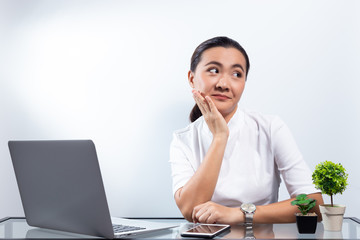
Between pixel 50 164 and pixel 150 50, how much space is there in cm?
154

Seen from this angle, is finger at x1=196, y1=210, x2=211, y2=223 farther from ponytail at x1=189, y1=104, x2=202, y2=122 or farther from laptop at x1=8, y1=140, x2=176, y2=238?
ponytail at x1=189, y1=104, x2=202, y2=122

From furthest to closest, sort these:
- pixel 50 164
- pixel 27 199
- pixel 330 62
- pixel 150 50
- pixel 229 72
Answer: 1. pixel 150 50
2. pixel 330 62
3. pixel 229 72
4. pixel 27 199
5. pixel 50 164

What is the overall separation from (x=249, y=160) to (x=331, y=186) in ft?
2.13

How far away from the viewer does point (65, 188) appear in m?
1.13

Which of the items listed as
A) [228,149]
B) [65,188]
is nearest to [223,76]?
[228,149]

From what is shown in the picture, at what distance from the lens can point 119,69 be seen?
258 centimetres

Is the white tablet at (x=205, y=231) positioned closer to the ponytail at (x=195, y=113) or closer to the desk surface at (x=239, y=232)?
the desk surface at (x=239, y=232)

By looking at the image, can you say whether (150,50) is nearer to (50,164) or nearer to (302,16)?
(302,16)

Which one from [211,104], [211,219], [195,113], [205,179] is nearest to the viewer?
[211,219]

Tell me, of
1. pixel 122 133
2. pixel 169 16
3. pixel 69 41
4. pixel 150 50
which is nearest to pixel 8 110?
pixel 69 41

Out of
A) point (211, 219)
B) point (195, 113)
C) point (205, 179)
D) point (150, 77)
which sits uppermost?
point (150, 77)

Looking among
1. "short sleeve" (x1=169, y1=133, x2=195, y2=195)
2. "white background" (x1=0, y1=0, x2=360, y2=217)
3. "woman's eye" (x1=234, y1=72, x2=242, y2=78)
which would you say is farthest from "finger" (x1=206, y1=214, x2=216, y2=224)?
"white background" (x1=0, y1=0, x2=360, y2=217)

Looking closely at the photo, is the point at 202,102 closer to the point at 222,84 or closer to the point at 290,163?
the point at 222,84

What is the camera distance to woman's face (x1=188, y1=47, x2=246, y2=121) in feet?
5.89
